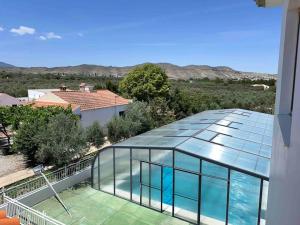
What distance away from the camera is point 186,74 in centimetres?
15250

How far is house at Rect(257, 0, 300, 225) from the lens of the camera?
84.6 inches

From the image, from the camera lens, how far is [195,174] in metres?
10.5

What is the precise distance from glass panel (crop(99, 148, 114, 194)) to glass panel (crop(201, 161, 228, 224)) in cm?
470

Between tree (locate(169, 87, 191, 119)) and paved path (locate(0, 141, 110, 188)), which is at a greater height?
tree (locate(169, 87, 191, 119))

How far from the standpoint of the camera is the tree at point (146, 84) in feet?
124

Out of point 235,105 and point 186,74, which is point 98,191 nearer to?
point 235,105

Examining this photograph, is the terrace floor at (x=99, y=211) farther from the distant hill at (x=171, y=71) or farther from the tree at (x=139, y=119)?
the distant hill at (x=171, y=71)

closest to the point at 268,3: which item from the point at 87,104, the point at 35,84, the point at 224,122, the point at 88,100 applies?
the point at 224,122

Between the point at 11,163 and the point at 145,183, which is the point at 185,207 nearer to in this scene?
the point at 145,183

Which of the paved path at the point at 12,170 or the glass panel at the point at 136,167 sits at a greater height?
the glass panel at the point at 136,167

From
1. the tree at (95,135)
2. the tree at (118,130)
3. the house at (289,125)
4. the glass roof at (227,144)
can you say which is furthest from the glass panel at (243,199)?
the tree at (118,130)

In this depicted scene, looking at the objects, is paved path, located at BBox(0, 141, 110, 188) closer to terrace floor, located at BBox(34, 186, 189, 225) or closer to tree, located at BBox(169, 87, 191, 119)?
terrace floor, located at BBox(34, 186, 189, 225)

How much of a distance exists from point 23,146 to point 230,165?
45.9 feet

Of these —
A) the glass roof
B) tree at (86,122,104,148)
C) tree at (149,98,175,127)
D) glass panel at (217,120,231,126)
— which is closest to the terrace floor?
the glass roof
